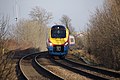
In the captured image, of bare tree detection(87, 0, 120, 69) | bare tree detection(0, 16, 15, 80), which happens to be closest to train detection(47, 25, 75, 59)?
bare tree detection(87, 0, 120, 69)

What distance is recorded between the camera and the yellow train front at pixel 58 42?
82.3 feet

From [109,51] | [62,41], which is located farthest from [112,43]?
[62,41]

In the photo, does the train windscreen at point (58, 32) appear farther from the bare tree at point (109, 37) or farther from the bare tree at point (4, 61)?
the bare tree at point (4, 61)

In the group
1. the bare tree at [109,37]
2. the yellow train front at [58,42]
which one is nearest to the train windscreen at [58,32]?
the yellow train front at [58,42]

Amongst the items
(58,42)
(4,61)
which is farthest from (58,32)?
(4,61)

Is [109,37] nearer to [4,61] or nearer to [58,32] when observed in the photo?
[58,32]

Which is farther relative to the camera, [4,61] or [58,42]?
[58,42]

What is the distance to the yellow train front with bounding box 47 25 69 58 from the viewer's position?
2508 cm

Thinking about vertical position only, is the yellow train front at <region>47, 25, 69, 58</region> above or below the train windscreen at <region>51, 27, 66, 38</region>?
below

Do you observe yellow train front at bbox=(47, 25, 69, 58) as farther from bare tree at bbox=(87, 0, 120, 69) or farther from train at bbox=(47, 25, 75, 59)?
bare tree at bbox=(87, 0, 120, 69)

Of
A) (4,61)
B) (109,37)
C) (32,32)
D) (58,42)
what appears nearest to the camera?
(4,61)

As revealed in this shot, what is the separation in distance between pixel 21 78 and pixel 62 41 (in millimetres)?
11537

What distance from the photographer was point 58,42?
25156mm

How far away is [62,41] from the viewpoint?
25203 mm
